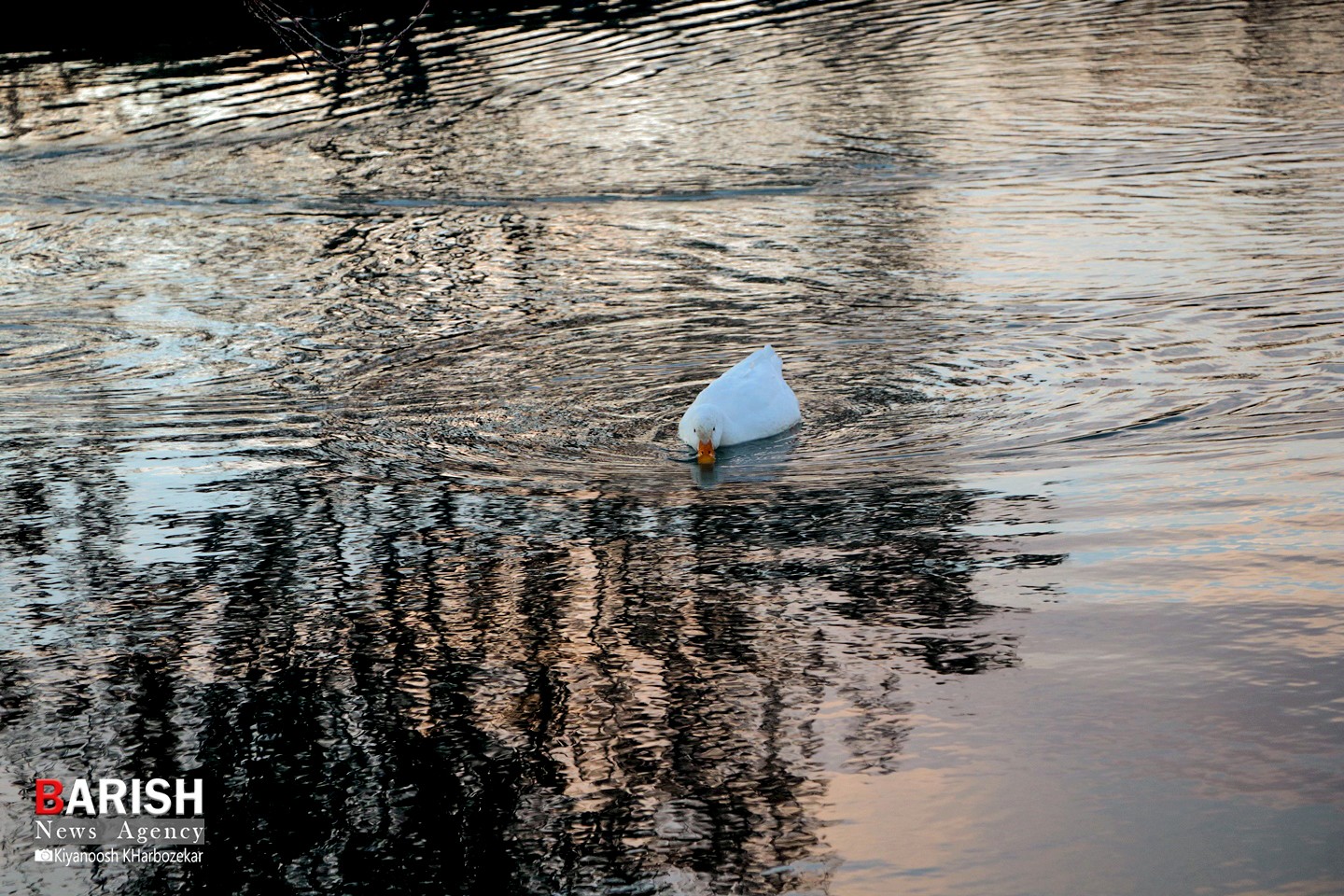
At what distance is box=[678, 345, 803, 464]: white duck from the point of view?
853 cm

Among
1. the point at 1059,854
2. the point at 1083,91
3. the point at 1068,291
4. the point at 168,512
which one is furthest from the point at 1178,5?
the point at 1059,854

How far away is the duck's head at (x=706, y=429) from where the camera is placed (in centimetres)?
849

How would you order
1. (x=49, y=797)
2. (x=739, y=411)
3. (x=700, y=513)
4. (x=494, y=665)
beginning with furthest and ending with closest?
1. (x=739, y=411)
2. (x=700, y=513)
3. (x=494, y=665)
4. (x=49, y=797)

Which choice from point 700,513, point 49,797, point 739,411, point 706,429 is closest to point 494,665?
point 49,797

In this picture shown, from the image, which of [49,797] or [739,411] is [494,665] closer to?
[49,797]

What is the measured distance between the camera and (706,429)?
8.48 metres

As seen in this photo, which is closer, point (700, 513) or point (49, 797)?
point (49, 797)

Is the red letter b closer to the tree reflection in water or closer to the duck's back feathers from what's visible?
the tree reflection in water

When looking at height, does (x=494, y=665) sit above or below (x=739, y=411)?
below

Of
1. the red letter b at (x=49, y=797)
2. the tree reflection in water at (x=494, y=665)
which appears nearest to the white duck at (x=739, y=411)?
the tree reflection in water at (x=494, y=665)

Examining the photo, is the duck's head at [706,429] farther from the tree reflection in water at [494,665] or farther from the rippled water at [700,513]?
the tree reflection in water at [494,665]

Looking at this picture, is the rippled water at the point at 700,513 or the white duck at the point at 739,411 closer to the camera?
the rippled water at the point at 700,513

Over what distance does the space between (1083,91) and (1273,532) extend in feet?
41.2

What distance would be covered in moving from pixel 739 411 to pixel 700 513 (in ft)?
3.41
